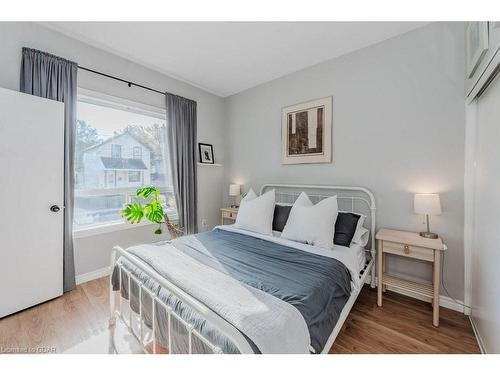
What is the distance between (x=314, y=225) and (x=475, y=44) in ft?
5.98

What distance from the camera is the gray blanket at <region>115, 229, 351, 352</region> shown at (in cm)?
122

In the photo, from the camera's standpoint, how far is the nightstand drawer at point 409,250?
1858mm

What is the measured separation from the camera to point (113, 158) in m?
2.81

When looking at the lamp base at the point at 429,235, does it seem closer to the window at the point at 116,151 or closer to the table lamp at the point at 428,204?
the table lamp at the point at 428,204

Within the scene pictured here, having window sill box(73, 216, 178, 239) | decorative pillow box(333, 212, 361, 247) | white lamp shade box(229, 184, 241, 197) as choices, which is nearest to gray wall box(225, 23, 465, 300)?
decorative pillow box(333, 212, 361, 247)

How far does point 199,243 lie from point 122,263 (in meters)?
0.67

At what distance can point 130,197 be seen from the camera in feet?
9.70

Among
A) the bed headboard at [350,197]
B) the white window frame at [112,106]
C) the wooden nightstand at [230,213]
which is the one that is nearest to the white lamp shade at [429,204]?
the bed headboard at [350,197]

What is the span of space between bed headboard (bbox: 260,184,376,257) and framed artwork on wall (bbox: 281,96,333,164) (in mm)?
363

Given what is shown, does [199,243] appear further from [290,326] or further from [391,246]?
[391,246]

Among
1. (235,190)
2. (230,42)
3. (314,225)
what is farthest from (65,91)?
(314,225)

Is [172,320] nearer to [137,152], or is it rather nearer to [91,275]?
[91,275]

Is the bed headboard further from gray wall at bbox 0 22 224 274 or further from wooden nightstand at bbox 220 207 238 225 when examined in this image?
gray wall at bbox 0 22 224 274

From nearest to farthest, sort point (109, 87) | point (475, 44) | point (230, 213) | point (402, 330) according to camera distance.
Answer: point (475, 44), point (402, 330), point (109, 87), point (230, 213)
